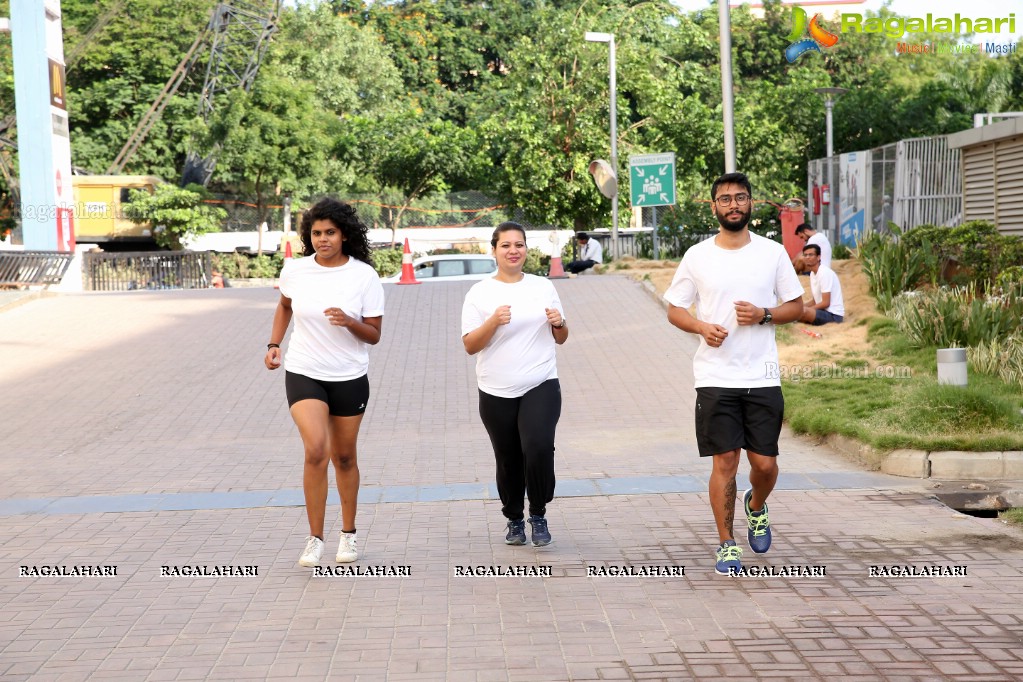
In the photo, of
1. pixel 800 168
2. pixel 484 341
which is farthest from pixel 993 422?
pixel 800 168

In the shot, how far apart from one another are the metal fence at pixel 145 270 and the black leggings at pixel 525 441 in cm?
2191

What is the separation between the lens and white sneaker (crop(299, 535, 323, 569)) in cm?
611

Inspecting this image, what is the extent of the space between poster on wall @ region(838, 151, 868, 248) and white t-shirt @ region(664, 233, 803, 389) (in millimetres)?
18124

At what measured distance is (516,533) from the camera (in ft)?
21.3

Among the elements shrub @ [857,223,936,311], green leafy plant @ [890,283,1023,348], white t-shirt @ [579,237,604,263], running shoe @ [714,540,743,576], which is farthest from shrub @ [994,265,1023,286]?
white t-shirt @ [579,237,604,263]

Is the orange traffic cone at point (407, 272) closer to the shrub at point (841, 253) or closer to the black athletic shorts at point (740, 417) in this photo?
the shrub at point (841, 253)

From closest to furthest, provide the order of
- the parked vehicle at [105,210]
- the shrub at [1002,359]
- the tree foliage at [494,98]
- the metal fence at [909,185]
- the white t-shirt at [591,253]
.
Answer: the shrub at [1002,359] → the metal fence at [909,185] → the white t-shirt at [591,253] → the tree foliage at [494,98] → the parked vehicle at [105,210]

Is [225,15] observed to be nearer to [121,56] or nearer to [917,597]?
[121,56]

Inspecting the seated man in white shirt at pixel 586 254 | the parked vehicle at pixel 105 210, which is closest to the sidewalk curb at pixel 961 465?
the seated man in white shirt at pixel 586 254

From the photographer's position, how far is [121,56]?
47344 mm

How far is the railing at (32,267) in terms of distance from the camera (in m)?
24.0

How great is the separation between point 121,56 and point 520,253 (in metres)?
45.1

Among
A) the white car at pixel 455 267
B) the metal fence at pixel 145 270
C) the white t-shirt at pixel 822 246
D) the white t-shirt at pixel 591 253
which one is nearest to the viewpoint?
the white t-shirt at pixel 822 246

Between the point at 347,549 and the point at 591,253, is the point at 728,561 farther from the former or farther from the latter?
the point at 591,253
